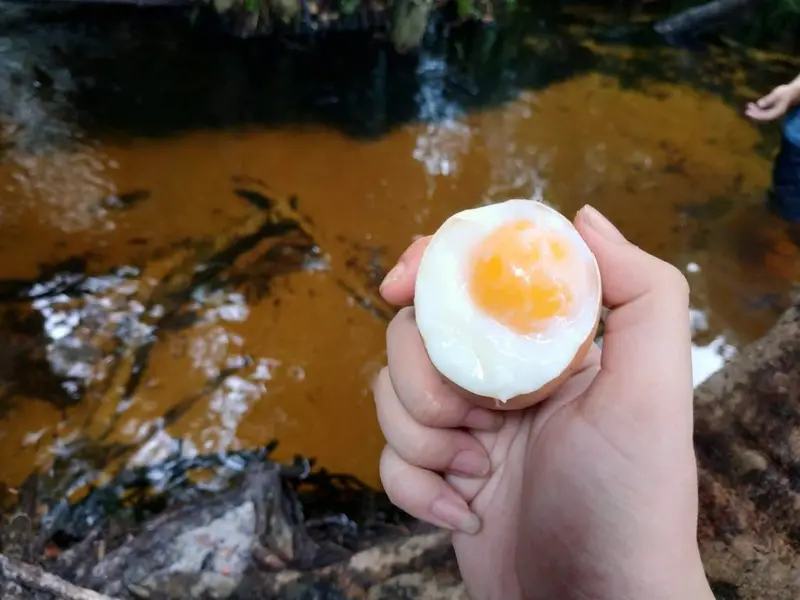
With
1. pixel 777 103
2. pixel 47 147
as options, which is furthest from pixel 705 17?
pixel 47 147

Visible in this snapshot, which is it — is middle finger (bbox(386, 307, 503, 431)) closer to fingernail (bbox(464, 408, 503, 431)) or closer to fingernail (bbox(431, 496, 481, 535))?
fingernail (bbox(464, 408, 503, 431))

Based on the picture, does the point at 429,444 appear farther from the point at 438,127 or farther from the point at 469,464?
the point at 438,127

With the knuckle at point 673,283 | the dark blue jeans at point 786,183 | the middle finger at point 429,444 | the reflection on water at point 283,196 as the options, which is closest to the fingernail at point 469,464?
the middle finger at point 429,444

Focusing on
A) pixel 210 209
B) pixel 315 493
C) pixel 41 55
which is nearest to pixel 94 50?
pixel 41 55

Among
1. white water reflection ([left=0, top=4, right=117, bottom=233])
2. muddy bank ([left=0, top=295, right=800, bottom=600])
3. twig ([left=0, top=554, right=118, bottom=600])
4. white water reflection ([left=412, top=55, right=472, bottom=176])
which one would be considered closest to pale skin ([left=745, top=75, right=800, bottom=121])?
white water reflection ([left=412, top=55, right=472, bottom=176])

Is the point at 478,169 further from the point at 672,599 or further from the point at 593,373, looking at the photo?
the point at 672,599
